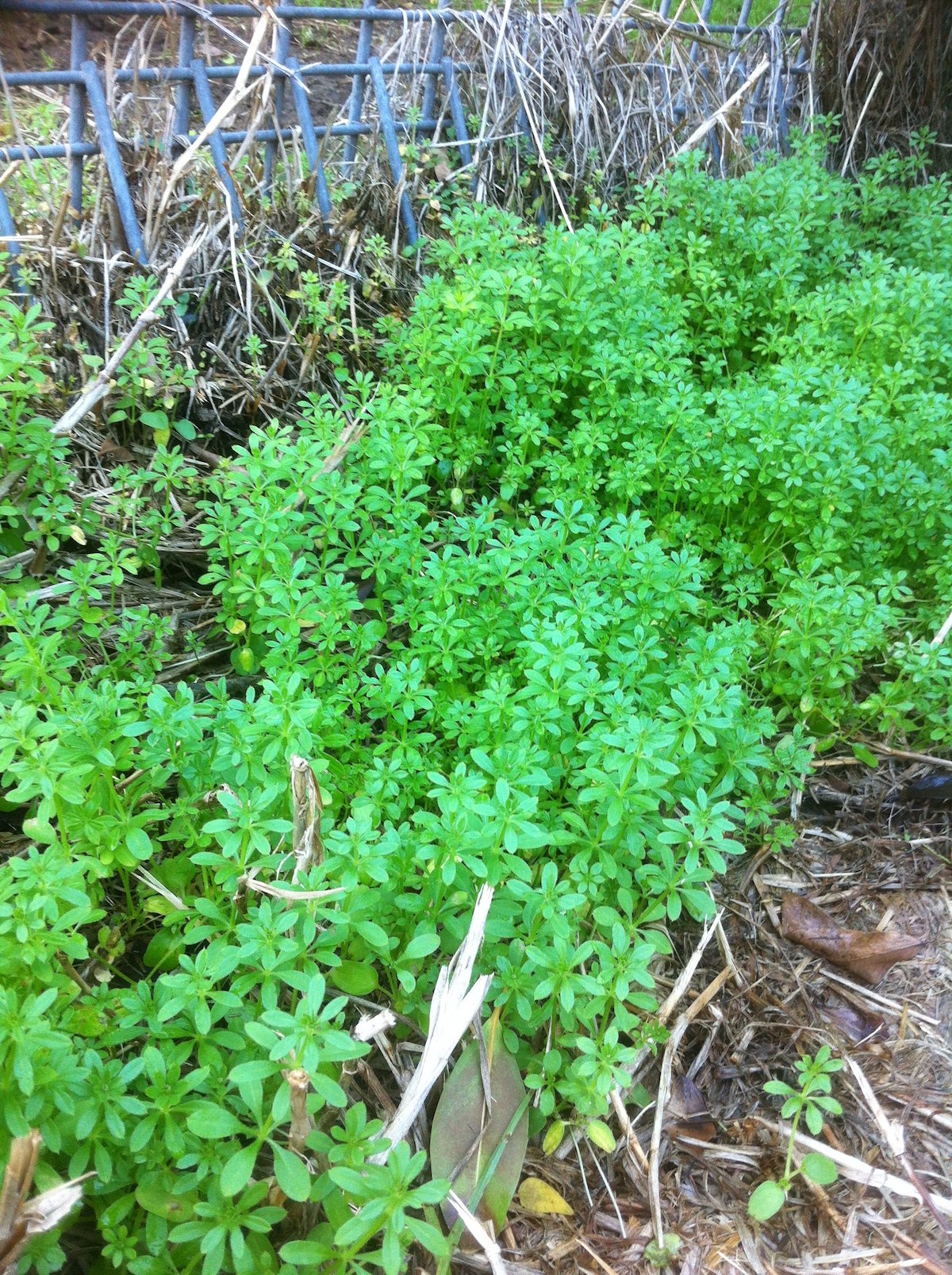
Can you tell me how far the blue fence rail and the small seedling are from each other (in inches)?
138

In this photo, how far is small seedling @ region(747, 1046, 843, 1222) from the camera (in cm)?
195

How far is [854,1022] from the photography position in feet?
7.91

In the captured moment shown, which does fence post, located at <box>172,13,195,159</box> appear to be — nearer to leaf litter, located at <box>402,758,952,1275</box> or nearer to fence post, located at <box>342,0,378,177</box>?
fence post, located at <box>342,0,378,177</box>

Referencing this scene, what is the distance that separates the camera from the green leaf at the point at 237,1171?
1.55 meters

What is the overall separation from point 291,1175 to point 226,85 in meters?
5.02

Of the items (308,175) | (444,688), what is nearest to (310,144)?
(308,175)

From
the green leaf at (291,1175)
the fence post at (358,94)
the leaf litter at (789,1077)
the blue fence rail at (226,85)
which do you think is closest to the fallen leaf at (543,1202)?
the leaf litter at (789,1077)

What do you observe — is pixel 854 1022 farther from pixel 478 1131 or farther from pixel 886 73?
pixel 886 73

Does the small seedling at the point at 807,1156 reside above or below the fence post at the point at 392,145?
below

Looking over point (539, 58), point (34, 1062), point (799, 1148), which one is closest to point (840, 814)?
point (799, 1148)

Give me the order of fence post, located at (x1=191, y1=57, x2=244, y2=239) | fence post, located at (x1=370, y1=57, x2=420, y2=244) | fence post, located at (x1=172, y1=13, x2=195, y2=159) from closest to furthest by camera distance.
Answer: fence post, located at (x1=191, y1=57, x2=244, y2=239) → fence post, located at (x1=172, y1=13, x2=195, y2=159) → fence post, located at (x1=370, y1=57, x2=420, y2=244)

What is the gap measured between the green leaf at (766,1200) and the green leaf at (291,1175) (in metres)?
1.03

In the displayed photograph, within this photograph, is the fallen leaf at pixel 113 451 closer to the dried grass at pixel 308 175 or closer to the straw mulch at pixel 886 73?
the dried grass at pixel 308 175

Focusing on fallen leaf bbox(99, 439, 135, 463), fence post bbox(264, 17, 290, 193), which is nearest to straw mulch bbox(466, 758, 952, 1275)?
fallen leaf bbox(99, 439, 135, 463)
